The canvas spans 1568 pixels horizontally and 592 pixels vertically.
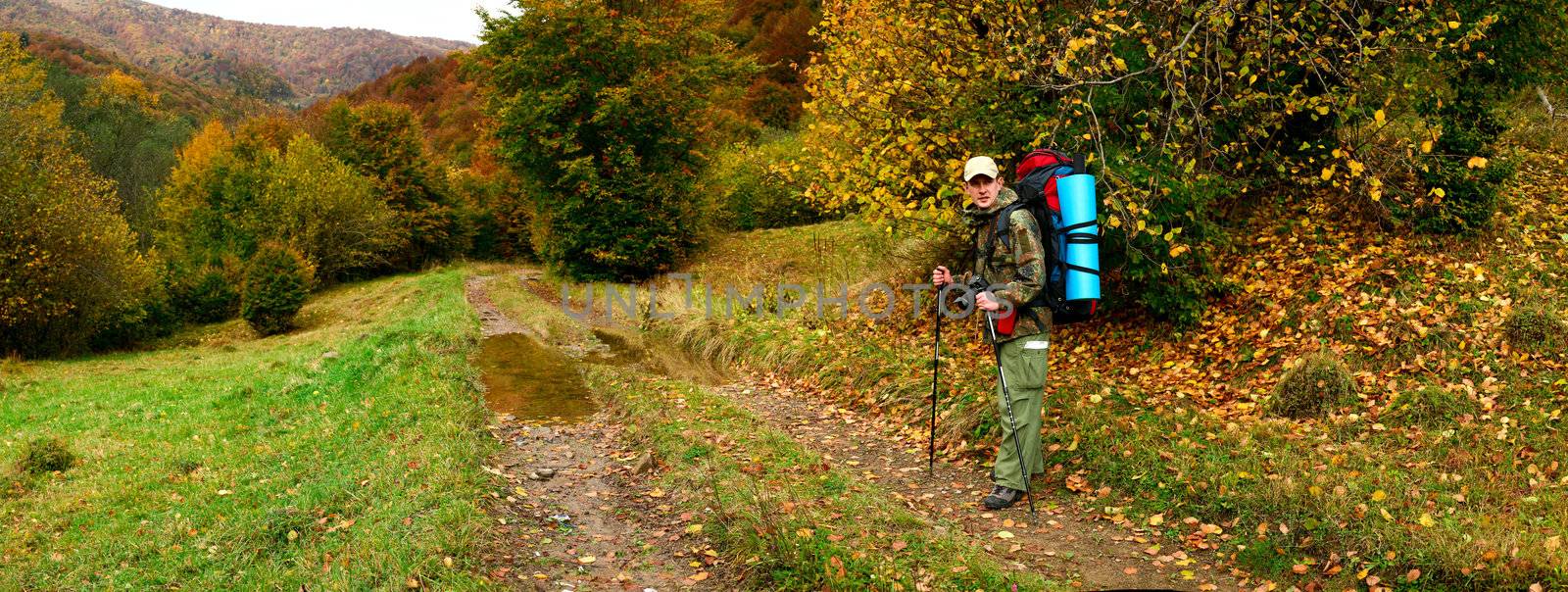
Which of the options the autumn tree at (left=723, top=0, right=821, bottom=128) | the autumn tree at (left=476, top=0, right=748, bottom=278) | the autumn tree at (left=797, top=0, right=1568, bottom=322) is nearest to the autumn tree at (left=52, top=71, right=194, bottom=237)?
the autumn tree at (left=723, top=0, right=821, bottom=128)

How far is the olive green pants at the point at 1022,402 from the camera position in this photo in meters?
6.15

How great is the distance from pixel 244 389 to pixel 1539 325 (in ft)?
51.8

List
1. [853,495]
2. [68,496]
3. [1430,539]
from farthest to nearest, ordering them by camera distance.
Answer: [68,496] < [853,495] < [1430,539]

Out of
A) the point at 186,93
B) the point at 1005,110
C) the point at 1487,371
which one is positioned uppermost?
the point at 186,93

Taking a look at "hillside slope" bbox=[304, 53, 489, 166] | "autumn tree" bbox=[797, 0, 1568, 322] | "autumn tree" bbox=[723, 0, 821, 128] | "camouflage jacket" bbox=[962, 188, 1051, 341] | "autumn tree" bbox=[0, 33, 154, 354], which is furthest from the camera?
"hillside slope" bbox=[304, 53, 489, 166]

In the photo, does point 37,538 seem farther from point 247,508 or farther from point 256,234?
point 256,234

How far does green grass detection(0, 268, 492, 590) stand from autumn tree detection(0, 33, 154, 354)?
7.53 m

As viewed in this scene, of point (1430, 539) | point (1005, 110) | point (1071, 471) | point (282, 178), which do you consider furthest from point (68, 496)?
point (282, 178)

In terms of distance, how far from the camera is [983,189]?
20.3 ft

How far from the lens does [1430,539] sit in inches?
181

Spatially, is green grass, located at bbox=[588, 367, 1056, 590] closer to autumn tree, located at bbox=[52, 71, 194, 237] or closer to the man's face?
the man's face

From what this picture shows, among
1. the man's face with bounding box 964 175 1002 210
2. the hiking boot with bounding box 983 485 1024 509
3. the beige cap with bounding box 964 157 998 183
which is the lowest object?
the hiking boot with bounding box 983 485 1024 509

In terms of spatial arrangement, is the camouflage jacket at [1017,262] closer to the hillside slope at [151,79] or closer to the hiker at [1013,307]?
the hiker at [1013,307]

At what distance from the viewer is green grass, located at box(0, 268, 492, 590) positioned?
563 cm
